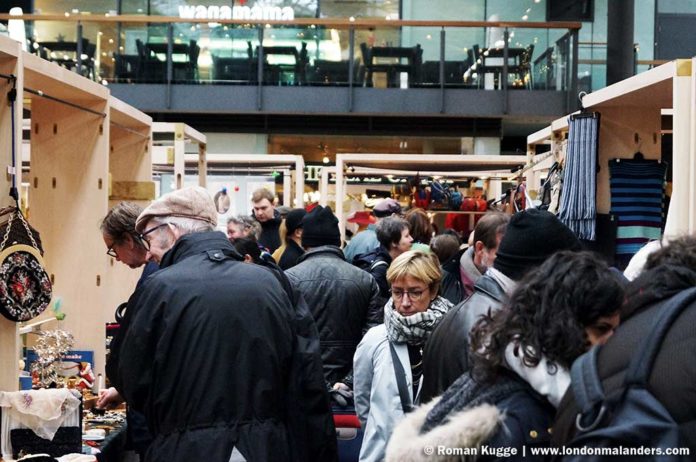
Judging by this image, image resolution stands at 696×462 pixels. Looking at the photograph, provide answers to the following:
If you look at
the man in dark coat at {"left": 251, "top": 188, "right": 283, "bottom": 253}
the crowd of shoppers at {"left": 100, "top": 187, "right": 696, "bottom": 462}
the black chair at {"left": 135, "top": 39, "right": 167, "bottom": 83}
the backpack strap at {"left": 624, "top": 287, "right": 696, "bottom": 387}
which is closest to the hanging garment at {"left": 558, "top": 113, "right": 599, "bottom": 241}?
the crowd of shoppers at {"left": 100, "top": 187, "right": 696, "bottom": 462}

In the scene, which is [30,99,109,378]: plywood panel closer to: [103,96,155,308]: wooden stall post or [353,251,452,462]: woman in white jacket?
[103,96,155,308]: wooden stall post

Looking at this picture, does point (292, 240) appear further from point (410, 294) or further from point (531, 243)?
point (531, 243)

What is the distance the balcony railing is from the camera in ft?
54.7

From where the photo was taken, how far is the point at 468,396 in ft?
6.82

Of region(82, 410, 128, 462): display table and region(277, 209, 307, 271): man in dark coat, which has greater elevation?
region(277, 209, 307, 271): man in dark coat

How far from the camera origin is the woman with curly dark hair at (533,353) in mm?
1972

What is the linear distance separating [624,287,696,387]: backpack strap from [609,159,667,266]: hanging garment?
3.71 m

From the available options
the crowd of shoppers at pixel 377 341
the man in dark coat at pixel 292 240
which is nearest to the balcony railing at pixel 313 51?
the man in dark coat at pixel 292 240

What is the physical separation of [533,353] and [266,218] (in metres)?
6.90

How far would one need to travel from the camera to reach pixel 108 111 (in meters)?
5.77

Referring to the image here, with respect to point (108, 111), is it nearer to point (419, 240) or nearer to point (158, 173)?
point (419, 240)

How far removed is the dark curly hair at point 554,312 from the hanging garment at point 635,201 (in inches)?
138

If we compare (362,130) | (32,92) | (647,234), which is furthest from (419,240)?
(362,130)

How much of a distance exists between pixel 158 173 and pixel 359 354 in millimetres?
6180
